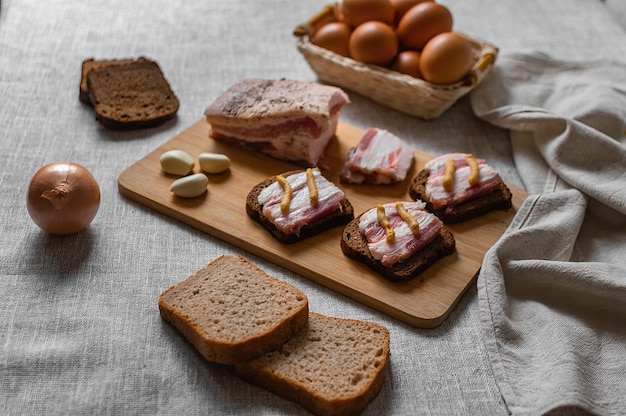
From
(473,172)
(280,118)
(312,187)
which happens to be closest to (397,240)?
(312,187)

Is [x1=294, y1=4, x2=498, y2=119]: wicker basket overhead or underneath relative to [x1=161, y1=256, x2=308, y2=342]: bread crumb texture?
overhead

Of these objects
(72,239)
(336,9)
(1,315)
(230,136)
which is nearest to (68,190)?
(72,239)

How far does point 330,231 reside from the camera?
3.07 meters

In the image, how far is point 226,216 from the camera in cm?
312

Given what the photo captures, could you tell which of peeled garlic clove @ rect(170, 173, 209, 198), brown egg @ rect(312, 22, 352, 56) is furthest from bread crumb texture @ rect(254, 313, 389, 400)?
brown egg @ rect(312, 22, 352, 56)

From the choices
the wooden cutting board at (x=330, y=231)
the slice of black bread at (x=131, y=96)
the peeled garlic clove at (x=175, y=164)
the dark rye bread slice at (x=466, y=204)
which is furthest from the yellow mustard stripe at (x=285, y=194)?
the slice of black bread at (x=131, y=96)

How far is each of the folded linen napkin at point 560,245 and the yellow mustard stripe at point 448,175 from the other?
319mm

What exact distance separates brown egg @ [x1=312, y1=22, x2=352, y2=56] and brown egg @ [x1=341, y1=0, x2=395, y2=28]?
0.08 metres

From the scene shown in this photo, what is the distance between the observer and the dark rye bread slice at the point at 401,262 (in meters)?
2.79

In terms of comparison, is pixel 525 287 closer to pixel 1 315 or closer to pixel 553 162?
pixel 553 162

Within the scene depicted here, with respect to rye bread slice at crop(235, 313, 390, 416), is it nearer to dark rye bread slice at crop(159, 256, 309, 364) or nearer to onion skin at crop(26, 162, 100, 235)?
dark rye bread slice at crop(159, 256, 309, 364)

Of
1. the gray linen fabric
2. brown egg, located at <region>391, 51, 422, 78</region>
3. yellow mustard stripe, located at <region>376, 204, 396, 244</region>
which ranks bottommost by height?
the gray linen fabric

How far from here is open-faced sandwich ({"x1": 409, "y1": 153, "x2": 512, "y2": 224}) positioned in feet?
10.3

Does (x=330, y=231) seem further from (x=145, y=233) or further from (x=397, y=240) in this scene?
(x=145, y=233)
